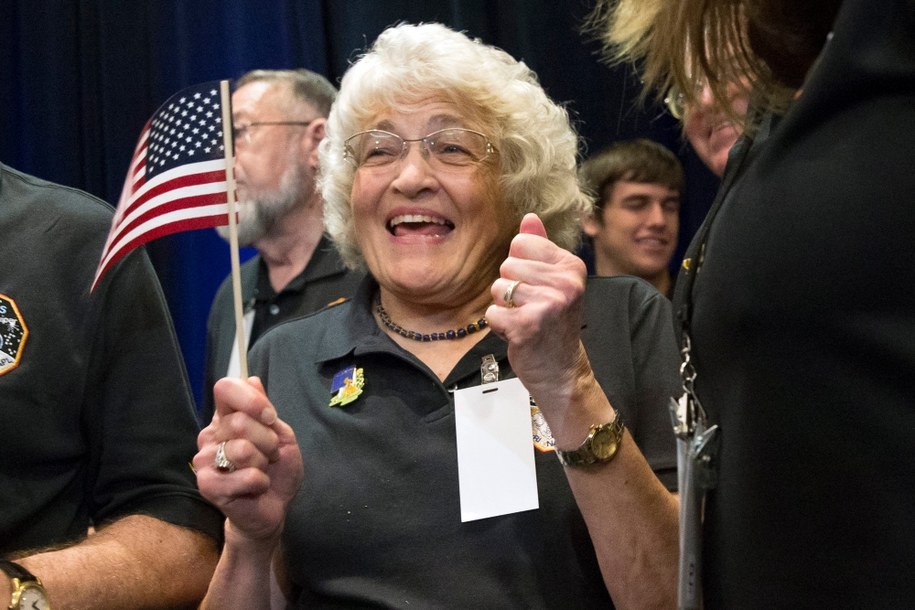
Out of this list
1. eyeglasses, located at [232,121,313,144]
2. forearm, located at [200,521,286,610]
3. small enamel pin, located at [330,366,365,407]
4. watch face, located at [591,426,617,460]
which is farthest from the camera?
eyeglasses, located at [232,121,313,144]

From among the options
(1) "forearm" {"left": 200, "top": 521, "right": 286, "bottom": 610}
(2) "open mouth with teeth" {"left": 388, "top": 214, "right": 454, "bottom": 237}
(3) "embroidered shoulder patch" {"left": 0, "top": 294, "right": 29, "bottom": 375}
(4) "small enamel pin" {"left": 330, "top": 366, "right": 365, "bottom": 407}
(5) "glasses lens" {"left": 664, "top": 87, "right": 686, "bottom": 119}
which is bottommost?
(1) "forearm" {"left": 200, "top": 521, "right": 286, "bottom": 610}

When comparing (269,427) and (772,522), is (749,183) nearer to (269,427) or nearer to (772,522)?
(772,522)

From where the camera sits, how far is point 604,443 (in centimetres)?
160

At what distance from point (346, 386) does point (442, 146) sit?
0.49 meters

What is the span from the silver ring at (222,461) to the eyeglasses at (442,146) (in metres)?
0.76

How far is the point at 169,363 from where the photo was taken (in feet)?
5.74

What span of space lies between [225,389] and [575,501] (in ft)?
1.94

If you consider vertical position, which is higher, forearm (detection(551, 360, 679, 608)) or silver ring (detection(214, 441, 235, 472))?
silver ring (detection(214, 441, 235, 472))

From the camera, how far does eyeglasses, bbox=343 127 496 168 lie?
210 cm

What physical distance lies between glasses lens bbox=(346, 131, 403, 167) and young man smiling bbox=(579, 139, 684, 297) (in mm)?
1835

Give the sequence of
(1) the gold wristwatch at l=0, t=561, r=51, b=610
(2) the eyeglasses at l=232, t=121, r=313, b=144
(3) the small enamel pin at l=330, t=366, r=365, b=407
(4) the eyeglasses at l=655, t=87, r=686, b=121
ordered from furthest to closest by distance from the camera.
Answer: (2) the eyeglasses at l=232, t=121, r=313, b=144
(3) the small enamel pin at l=330, t=366, r=365, b=407
(1) the gold wristwatch at l=0, t=561, r=51, b=610
(4) the eyeglasses at l=655, t=87, r=686, b=121

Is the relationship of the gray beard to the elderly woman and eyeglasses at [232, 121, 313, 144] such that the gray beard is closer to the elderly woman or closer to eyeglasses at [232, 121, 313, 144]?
eyeglasses at [232, 121, 313, 144]

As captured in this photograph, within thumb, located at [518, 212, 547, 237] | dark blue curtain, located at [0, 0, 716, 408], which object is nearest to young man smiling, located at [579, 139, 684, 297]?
dark blue curtain, located at [0, 0, 716, 408]

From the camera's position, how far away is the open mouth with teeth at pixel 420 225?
2.10 meters
